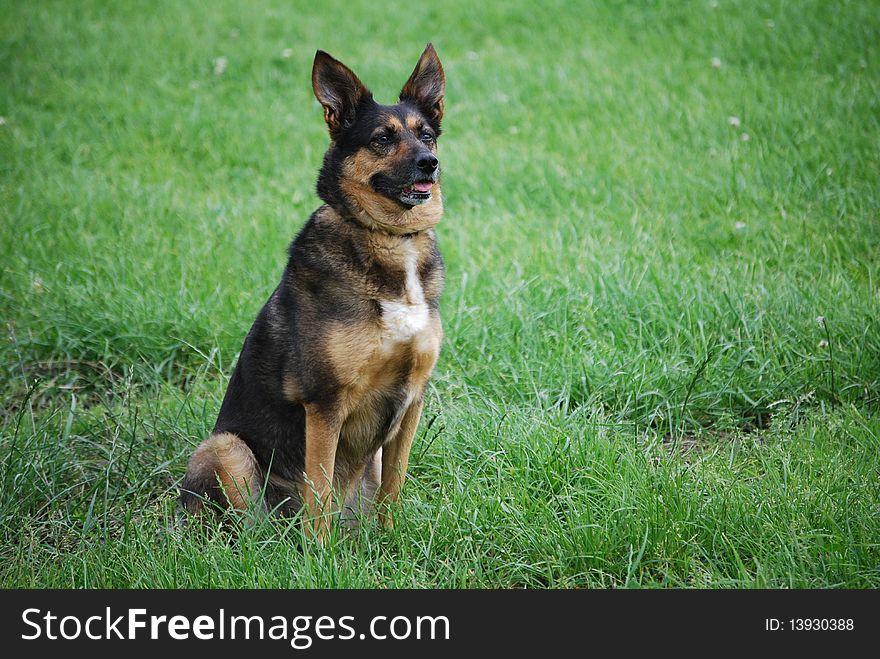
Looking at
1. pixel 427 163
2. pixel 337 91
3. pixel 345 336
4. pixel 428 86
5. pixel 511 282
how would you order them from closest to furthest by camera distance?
pixel 345 336
pixel 427 163
pixel 337 91
pixel 428 86
pixel 511 282

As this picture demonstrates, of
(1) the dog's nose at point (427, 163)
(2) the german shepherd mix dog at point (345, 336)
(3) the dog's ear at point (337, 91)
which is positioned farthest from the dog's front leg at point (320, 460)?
(3) the dog's ear at point (337, 91)

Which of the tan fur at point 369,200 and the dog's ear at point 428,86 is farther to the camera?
the dog's ear at point 428,86

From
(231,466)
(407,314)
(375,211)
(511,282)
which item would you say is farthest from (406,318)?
(511,282)

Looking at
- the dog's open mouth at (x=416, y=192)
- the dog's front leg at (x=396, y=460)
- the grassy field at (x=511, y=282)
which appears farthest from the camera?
the dog's front leg at (x=396, y=460)

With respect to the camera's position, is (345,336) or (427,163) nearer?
(345,336)

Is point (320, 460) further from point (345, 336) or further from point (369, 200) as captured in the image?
point (369, 200)

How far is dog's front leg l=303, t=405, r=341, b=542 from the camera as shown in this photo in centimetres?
289

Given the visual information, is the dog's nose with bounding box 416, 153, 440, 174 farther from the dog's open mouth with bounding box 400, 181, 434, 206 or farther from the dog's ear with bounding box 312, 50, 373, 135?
the dog's ear with bounding box 312, 50, 373, 135

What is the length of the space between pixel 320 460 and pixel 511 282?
2.22 meters

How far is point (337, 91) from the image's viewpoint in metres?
3.07

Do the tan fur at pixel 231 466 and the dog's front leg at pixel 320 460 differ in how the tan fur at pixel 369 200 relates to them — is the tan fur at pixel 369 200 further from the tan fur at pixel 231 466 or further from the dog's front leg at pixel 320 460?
the tan fur at pixel 231 466

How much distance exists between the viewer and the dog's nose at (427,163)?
9.70ft

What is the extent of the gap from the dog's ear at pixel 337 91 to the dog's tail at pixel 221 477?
1217mm
